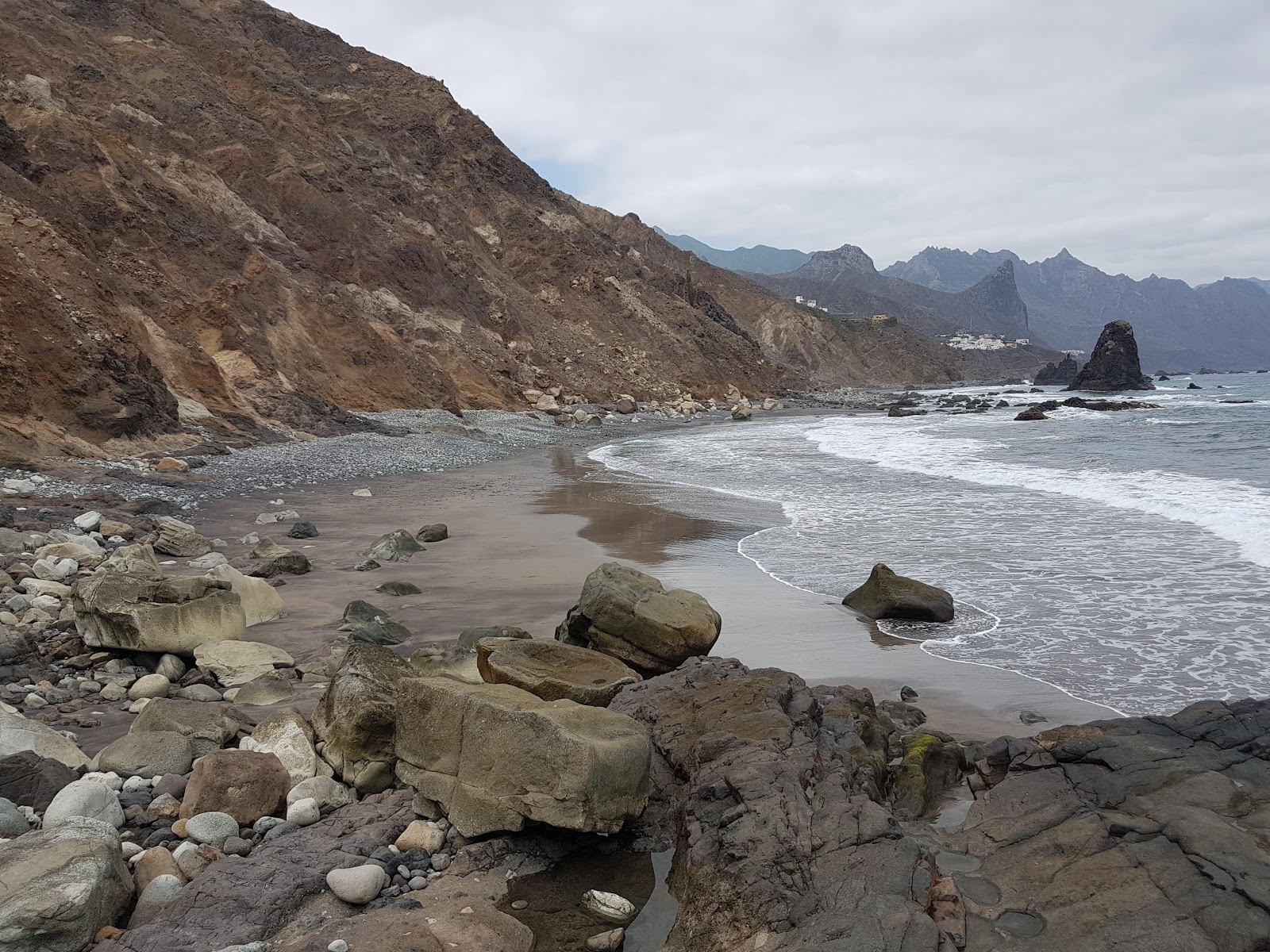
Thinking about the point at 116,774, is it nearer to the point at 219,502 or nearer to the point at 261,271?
the point at 219,502

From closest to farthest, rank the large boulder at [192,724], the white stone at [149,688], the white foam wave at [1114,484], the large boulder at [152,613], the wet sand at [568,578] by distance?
the large boulder at [192,724] < the white stone at [149,688] < the large boulder at [152,613] < the wet sand at [568,578] < the white foam wave at [1114,484]

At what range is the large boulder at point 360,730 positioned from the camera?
4324mm

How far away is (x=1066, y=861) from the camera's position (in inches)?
136

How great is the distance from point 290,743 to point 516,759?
1.35 meters

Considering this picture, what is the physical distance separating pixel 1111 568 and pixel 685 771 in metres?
7.45

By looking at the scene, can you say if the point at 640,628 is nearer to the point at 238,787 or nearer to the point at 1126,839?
the point at 238,787

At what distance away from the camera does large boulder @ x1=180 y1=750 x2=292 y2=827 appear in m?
3.87

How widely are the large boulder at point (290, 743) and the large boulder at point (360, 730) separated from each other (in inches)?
3.4

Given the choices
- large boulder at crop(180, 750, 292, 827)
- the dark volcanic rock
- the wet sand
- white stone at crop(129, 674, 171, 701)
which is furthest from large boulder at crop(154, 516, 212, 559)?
the dark volcanic rock

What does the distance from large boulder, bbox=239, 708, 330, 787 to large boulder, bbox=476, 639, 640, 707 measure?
3.60ft

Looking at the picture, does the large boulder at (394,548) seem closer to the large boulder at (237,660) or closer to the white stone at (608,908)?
the large boulder at (237,660)

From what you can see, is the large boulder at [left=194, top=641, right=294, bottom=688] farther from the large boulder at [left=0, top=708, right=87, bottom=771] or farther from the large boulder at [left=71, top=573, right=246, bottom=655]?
the large boulder at [left=0, top=708, right=87, bottom=771]

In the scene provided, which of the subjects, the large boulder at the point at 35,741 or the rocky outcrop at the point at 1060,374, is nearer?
the large boulder at the point at 35,741

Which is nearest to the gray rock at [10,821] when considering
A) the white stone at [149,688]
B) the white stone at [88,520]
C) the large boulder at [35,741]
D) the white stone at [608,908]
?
the large boulder at [35,741]
